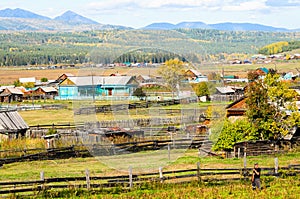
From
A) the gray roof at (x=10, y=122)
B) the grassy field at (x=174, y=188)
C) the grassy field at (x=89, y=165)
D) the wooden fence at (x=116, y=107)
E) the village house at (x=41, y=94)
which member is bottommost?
the village house at (x=41, y=94)

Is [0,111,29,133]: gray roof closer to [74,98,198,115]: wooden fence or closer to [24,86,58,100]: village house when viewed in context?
[74,98,198,115]: wooden fence

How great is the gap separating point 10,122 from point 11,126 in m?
0.47

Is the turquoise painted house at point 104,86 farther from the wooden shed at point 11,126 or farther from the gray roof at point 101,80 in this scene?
the wooden shed at point 11,126

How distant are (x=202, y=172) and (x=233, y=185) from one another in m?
1.73

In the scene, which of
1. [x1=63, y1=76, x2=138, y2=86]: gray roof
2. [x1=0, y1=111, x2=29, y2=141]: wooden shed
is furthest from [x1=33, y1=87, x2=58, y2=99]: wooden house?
[x1=63, y1=76, x2=138, y2=86]: gray roof

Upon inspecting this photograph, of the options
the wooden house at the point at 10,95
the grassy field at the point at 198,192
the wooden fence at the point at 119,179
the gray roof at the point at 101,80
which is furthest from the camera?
the wooden house at the point at 10,95

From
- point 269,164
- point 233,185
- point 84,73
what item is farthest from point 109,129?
point 269,164

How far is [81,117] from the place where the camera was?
540 inches

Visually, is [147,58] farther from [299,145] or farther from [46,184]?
[299,145]

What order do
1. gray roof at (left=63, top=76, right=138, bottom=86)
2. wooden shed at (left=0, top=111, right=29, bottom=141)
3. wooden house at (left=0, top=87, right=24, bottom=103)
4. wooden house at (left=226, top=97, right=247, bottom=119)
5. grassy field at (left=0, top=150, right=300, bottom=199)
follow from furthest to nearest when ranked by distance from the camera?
1. wooden house at (left=0, top=87, right=24, bottom=103)
2. wooden house at (left=226, top=97, right=247, bottom=119)
3. wooden shed at (left=0, top=111, right=29, bottom=141)
4. grassy field at (left=0, top=150, right=300, bottom=199)
5. gray roof at (left=63, top=76, right=138, bottom=86)

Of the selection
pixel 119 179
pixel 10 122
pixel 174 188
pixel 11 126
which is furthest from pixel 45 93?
pixel 174 188

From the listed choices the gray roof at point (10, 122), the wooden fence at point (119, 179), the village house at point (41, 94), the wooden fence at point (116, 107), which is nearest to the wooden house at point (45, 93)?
the village house at point (41, 94)

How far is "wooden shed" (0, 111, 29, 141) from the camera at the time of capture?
1155 inches

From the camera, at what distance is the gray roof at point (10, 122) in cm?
2955
